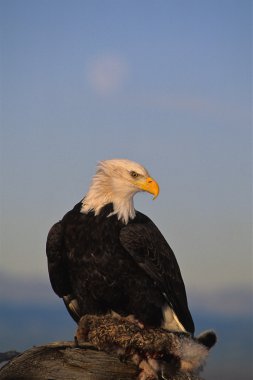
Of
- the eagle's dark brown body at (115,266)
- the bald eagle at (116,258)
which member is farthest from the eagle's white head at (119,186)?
the eagle's dark brown body at (115,266)

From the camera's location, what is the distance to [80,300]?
8797 millimetres

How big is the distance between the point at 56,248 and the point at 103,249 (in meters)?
0.75

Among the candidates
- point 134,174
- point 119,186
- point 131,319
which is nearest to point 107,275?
point 131,319

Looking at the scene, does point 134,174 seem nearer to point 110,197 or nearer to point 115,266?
point 110,197

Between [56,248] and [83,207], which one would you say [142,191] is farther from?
[56,248]

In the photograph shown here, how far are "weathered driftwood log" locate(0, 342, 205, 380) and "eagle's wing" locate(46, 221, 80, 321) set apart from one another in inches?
60.3

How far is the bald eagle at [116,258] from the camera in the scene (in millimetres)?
8555

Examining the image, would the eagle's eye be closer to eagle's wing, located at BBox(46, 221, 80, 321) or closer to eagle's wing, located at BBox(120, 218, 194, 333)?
eagle's wing, located at BBox(120, 218, 194, 333)

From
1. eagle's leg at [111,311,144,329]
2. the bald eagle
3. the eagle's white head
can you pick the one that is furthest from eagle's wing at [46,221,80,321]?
eagle's leg at [111,311,144,329]

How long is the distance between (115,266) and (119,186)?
1090mm

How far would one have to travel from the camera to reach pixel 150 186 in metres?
8.82

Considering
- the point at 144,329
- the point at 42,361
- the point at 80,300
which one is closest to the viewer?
the point at 42,361

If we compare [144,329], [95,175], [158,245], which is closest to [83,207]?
[95,175]

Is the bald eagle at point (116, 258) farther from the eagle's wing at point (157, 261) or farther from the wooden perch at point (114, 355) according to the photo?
the wooden perch at point (114, 355)
